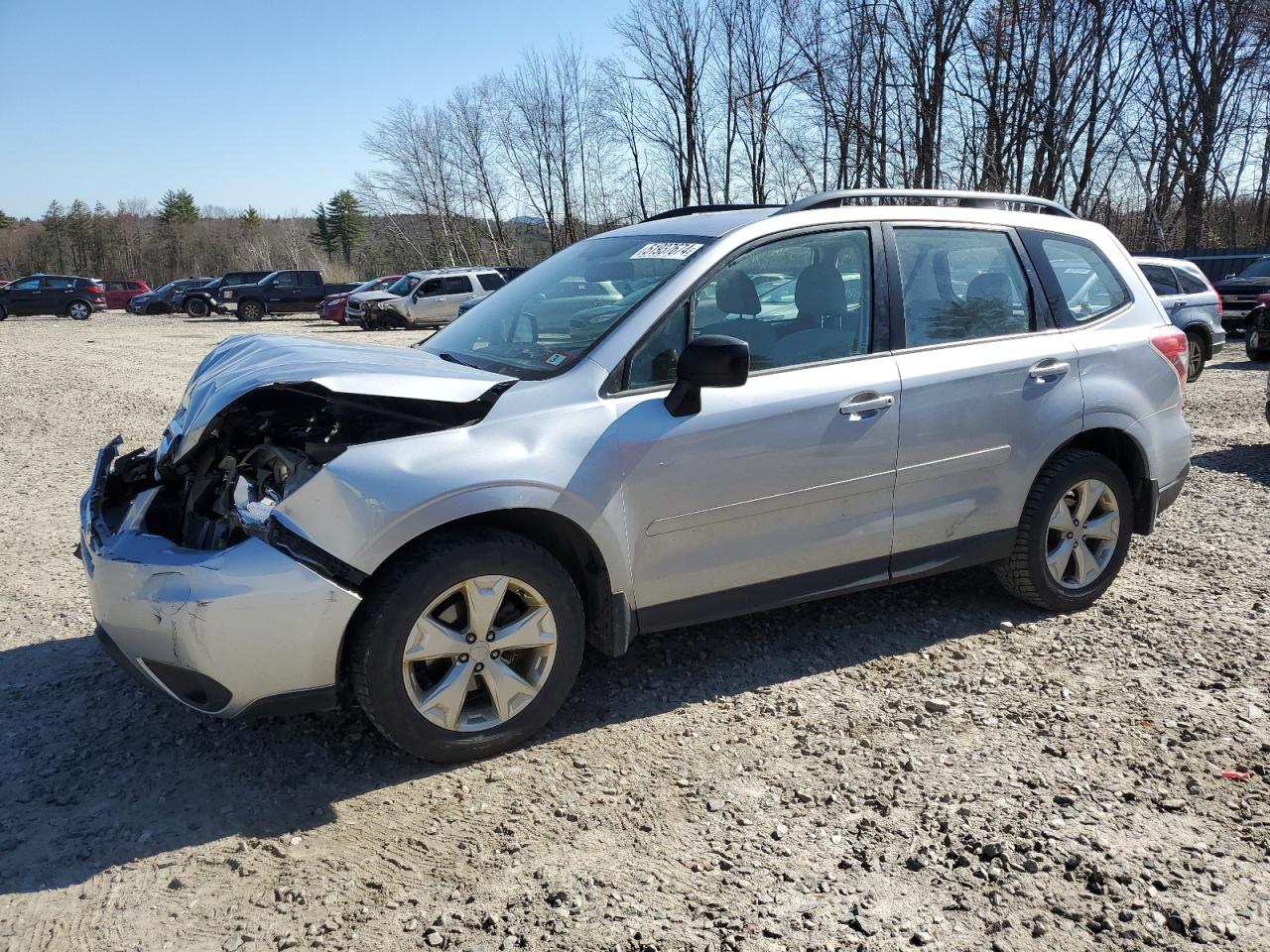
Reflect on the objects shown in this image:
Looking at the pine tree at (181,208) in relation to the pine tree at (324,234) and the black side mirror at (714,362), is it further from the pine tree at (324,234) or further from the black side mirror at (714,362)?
the black side mirror at (714,362)

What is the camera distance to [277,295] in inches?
1378

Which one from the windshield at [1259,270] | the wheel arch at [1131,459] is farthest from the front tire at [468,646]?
the windshield at [1259,270]

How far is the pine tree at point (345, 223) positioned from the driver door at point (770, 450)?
372 ft

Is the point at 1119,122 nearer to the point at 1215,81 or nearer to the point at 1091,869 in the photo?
the point at 1215,81

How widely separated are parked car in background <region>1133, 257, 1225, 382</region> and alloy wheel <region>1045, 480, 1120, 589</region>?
10178 millimetres

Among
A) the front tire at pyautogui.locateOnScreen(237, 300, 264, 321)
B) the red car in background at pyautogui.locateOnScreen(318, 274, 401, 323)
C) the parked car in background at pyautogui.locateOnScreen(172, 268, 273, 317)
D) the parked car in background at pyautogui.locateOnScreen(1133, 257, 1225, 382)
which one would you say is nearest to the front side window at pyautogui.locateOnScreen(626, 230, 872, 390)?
the parked car in background at pyautogui.locateOnScreen(1133, 257, 1225, 382)

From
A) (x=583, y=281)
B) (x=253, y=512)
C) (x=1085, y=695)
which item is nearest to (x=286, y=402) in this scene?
(x=253, y=512)

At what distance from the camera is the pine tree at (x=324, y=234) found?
110 m

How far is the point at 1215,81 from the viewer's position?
3434 centimetres

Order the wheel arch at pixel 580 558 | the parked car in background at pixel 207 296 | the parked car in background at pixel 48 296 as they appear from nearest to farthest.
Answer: the wheel arch at pixel 580 558
the parked car in background at pixel 48 296
the parked car in background at pixel 207 296

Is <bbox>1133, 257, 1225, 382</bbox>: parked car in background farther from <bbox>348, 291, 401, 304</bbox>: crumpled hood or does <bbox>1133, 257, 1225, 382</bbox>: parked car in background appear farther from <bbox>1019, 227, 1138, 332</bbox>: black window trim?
<bbox>348, 291, 401, 304</bbox>: crumpled hood

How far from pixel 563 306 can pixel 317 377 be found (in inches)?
47.9

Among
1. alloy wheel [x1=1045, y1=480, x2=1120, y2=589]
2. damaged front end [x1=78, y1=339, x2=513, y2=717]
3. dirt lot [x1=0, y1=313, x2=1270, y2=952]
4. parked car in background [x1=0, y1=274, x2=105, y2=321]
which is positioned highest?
parked car in background [x1=0, y1=274, x2=105, y2=321]

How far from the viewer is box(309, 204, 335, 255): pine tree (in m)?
110
